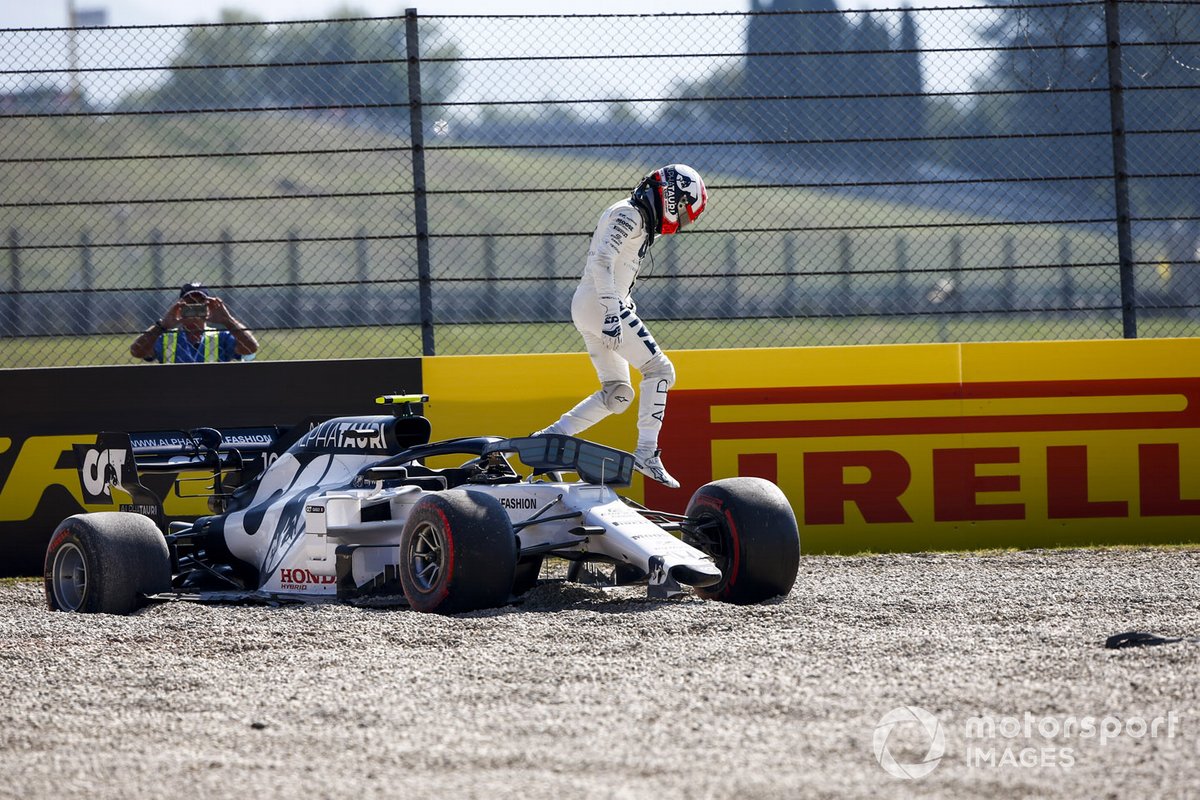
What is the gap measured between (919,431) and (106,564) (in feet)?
16.3

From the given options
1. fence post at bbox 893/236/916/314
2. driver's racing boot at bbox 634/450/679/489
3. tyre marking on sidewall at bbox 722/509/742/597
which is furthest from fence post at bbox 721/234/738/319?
tyre marking on sidewall at bbox 722/509/742/597

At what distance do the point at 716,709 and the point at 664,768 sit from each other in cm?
65

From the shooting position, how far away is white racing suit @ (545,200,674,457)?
8.41m

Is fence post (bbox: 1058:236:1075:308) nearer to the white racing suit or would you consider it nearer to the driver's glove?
the white racing suit

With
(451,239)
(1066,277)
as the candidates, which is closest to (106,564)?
(1066,277)

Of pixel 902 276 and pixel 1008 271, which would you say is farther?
pixel 902 276

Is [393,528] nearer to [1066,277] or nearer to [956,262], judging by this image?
[956,262]

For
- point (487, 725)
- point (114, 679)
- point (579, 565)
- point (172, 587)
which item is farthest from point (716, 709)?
point (172, 587)

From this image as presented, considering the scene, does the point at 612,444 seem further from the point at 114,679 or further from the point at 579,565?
the point at 114,679

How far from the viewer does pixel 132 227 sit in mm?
34375

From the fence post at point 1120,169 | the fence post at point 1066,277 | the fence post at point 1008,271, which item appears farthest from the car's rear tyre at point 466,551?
the fence post at point 1066,277

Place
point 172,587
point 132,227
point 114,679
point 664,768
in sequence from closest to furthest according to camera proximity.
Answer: point 664,768 → point 114,679 → point 172,587 → point 132,227

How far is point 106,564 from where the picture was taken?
6594 mm

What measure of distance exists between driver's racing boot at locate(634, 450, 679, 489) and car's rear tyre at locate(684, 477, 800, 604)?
1.40 metres
